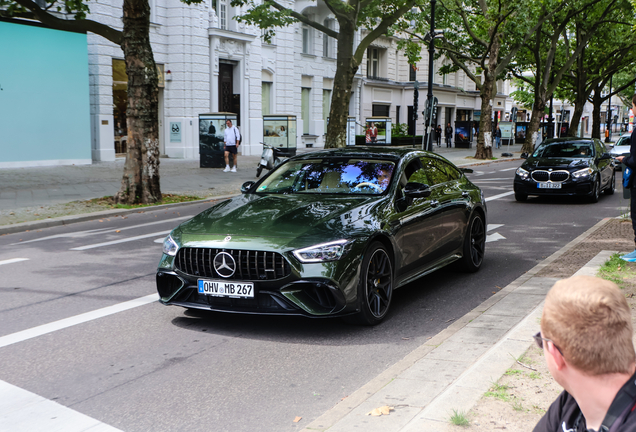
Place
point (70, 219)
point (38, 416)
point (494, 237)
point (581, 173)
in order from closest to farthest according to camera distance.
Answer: point (38, 416) < point (494, 237) < point (70, 219) < point (581, 173)

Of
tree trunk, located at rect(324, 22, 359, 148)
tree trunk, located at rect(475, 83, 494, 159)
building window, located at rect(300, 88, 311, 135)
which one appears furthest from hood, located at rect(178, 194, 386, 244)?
building window, located at rect(300, 88, 311, 135)

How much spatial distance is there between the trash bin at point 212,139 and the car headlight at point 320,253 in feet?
64.0

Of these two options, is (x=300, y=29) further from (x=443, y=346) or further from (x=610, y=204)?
(x=443, y=346)

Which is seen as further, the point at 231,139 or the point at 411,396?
the point at 231,139

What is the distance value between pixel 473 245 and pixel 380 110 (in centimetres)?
4373

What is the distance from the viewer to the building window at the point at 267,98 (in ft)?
121

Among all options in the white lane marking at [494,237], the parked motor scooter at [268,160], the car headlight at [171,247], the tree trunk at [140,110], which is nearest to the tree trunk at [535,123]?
the parked motor scooter at [268,160]

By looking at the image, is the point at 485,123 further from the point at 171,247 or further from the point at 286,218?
the point at 171,247

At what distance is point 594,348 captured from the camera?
64.1 inches

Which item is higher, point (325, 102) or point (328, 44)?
point (328, 44)

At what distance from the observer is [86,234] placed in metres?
10.9

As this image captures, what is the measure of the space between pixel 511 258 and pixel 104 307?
508 cm

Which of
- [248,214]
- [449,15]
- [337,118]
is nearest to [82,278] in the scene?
[248,214]

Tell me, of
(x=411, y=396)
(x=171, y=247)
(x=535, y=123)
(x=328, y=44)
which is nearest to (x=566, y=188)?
(x=171, y=247)
